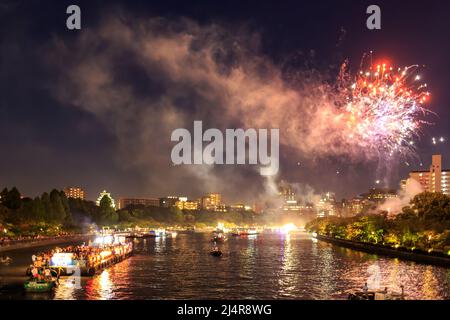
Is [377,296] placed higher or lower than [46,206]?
lower

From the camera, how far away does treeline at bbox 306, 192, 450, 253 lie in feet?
209

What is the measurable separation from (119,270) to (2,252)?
28.0 m

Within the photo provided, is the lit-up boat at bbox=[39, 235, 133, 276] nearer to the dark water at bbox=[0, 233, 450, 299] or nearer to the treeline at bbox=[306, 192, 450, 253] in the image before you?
the dark water at bbox=[0, 233, 450, 299]

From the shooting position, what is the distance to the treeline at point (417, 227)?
63700 millimetres

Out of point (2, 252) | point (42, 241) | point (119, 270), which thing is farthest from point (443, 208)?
point (42, 241)

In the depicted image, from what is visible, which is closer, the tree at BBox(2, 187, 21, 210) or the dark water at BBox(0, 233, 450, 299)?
the dark water at BBox(0, 233, 450, 299)

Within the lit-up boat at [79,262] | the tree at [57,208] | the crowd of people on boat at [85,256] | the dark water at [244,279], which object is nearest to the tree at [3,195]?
the tree at [57,208]

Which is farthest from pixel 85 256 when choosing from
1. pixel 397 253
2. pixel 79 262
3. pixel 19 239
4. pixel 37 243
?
pixel 37 243

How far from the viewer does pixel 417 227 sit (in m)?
70.6

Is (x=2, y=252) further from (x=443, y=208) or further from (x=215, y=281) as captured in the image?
(x=443, y=208)

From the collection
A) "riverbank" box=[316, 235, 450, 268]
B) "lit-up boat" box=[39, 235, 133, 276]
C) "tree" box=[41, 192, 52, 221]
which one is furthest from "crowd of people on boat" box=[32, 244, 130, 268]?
"tree" box=[41, 192, 52, 221]

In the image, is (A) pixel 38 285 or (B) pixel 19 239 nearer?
(A) pixel 38 285

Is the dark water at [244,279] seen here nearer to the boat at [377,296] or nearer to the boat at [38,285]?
the boat at [38,285]

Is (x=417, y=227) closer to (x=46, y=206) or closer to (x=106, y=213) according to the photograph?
(x=46, y=206)
